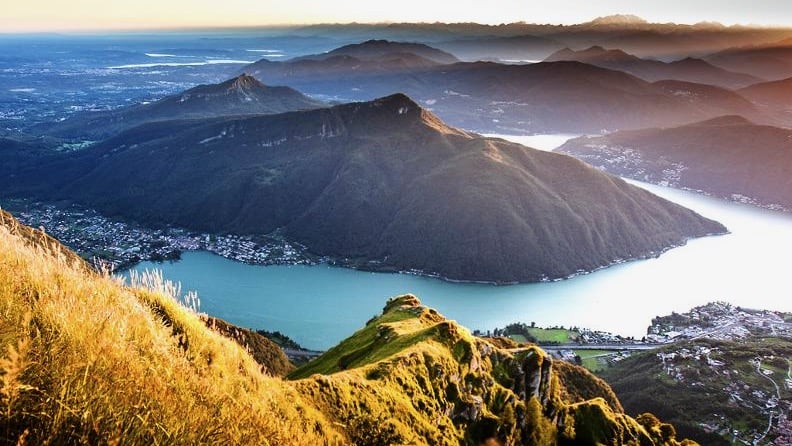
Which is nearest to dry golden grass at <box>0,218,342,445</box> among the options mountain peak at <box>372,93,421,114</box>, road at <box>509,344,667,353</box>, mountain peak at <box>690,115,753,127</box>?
road at <box>509,344,667,353</box>

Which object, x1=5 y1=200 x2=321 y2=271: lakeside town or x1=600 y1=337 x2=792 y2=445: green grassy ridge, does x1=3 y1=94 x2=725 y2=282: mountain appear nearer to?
x1=5 y1=200 x2=321 y2=271: lakeside town

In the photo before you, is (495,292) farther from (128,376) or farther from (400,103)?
(128,376)

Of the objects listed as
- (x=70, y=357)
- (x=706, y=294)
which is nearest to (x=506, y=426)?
(x=70, y=357)

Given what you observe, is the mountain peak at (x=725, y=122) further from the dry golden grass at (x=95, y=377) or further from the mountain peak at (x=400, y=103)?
the dry golden grass at (x=95, y=377)

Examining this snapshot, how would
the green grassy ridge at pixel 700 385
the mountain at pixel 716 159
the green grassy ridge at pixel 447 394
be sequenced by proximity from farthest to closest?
the mountain at pixel 716 159 < the green grassy ridge at pixel 700 385 < the green grassy ridge at pixel 447 394

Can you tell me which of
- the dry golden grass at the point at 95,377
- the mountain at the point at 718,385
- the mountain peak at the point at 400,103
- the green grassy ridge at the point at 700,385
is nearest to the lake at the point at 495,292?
the mountain at the point at 718,385

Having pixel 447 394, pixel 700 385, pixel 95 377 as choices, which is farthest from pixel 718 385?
pixel 95 377
